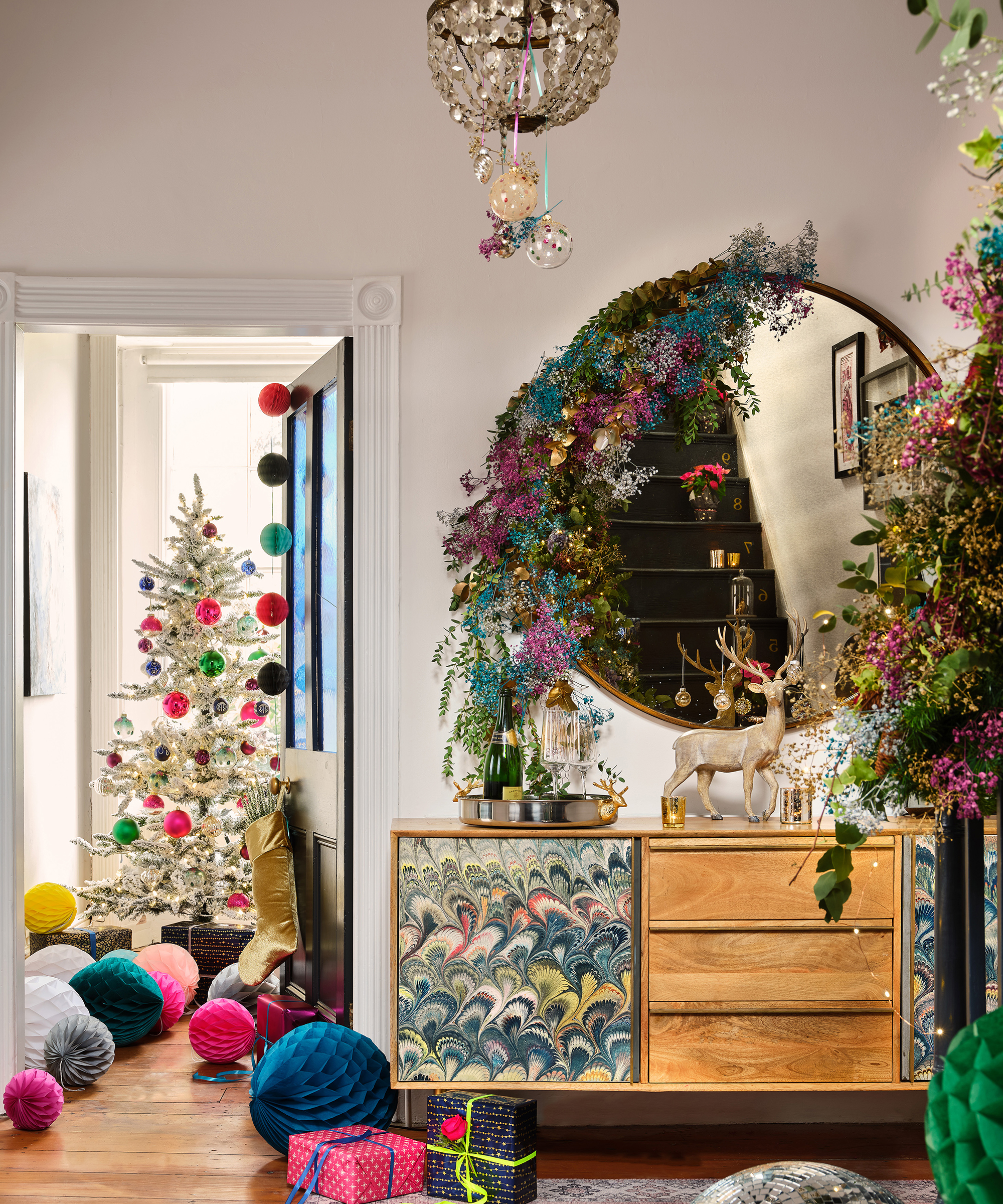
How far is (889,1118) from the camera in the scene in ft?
10.4

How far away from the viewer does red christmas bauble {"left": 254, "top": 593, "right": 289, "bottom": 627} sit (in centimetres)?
396

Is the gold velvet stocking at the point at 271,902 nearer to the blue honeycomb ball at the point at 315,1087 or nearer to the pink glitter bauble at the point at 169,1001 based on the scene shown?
the pink glitter bauble at the point at 169,1001

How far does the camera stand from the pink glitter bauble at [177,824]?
4602 mm

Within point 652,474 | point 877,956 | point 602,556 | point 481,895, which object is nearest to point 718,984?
point 877,956

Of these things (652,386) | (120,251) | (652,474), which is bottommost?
(652,474)

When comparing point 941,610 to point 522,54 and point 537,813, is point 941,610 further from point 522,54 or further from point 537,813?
point 537,813

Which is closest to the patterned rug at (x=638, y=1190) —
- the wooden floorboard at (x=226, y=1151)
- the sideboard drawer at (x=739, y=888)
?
the wooden floorboard at (x=226, y=1151)

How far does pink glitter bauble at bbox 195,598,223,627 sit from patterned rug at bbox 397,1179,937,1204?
279 centimetres

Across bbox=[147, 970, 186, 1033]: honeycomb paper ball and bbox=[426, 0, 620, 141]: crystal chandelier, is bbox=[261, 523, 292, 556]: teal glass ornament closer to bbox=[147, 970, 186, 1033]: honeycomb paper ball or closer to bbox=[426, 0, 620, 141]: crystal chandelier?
bbox=[147, 970, 186, 1033]: honeycomb paper ball

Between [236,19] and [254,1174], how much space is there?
3.33m

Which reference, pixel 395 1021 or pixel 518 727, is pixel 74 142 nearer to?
pixel 518 727

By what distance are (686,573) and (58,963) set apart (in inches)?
102

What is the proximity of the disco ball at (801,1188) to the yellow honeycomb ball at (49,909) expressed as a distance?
3.74 metres

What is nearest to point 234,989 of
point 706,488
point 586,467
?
point 586,467
